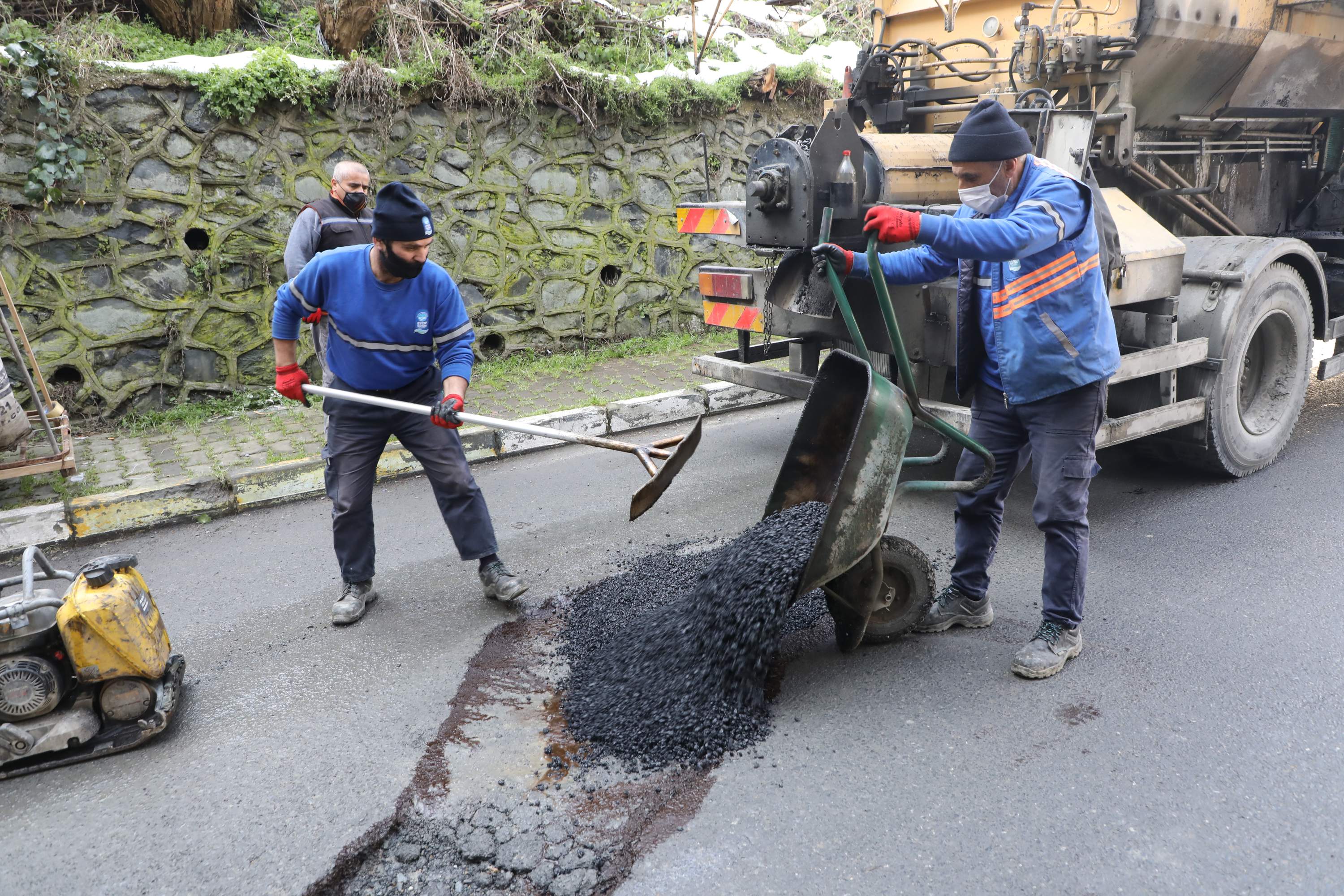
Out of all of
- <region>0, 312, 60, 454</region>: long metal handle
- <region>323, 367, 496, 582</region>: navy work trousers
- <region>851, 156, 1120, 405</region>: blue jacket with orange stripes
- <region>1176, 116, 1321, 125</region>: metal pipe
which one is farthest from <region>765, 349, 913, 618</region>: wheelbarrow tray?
<region>0, 312, 60, 454</region>: long metal handle

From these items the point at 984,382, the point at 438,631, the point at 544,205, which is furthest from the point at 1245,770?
the point at 544,205

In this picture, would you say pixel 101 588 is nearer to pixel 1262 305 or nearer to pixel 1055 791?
pixel 1055 791

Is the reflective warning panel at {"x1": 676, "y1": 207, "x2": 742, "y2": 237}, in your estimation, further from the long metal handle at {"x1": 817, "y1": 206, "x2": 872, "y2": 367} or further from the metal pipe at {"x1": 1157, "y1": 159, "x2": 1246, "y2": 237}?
the metal pipe at {"x1": 1157, "y1": 159, "x2": 1246, "y2": 237}

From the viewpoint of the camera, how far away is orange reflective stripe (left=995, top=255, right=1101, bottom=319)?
295 centimetres

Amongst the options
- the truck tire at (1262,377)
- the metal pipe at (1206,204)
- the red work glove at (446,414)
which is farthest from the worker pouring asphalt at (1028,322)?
the metal pipe at (1206,204)

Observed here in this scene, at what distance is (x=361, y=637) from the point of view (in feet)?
11.8

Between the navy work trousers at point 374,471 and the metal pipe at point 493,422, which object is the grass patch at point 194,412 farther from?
the metal pipe at point 493,422

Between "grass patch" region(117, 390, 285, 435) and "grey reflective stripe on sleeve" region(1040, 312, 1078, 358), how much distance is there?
5.50m

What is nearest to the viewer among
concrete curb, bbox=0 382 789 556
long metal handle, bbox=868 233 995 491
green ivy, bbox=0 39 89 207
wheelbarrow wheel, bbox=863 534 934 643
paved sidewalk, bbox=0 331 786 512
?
long metal handle, bbox=868 233 995 491

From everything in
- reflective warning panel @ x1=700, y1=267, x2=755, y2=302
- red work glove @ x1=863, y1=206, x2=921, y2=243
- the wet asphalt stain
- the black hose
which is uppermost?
the black hose

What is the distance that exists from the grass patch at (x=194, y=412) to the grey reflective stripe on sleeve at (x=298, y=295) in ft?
10.3

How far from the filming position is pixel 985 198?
3018 millimetres

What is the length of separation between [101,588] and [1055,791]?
279 cm

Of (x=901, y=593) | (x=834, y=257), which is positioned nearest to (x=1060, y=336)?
(x=834, y=257)
